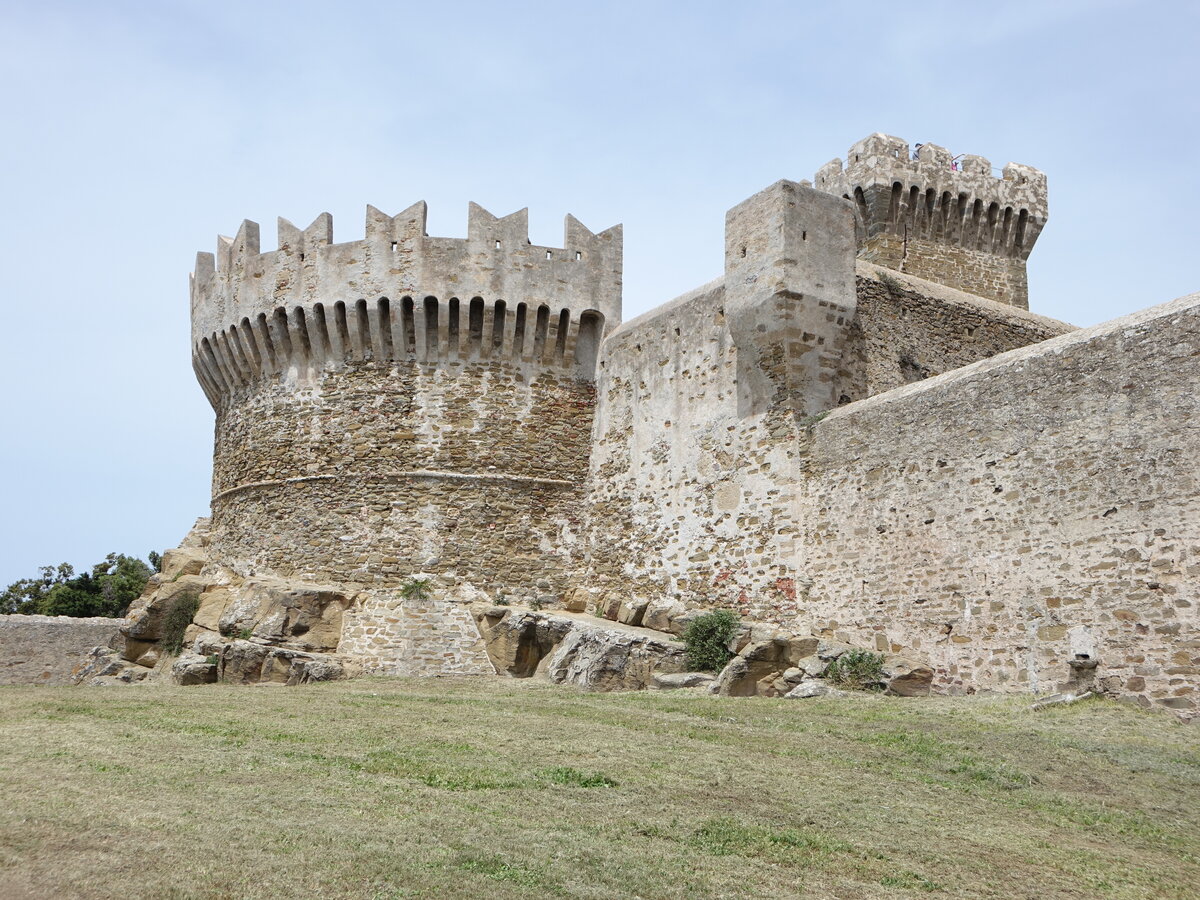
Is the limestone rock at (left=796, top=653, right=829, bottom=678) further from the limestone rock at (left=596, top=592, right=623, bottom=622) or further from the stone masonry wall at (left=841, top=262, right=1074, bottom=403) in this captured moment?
the limestone rock at (left=596, top=592, right=623, bottom=622)

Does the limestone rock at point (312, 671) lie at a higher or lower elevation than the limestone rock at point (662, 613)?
lower

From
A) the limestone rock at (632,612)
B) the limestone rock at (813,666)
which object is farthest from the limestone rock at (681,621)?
the limestone rock at (813,666)

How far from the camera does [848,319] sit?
1495cm

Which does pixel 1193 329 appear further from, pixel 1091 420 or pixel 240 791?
pixel 240 791

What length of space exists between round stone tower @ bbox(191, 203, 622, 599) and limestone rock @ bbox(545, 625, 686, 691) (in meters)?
3.00

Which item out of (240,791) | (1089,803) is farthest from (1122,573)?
(240,791)

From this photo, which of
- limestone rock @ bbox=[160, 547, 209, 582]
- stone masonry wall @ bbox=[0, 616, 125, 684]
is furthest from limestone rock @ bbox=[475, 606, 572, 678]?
stone masonry wall @ bbox=[0, 616, 125, 684]

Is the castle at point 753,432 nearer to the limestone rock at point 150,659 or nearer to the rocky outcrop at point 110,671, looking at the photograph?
the limestone rock at point 150,659

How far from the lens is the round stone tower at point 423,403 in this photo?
17.5 metres

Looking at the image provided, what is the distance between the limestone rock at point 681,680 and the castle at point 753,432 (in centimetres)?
134

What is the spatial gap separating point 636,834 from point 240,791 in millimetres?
2298

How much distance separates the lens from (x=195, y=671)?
15094 mm

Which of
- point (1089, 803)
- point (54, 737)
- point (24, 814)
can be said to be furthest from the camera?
point (54, 737)

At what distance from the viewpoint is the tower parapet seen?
21297mm
